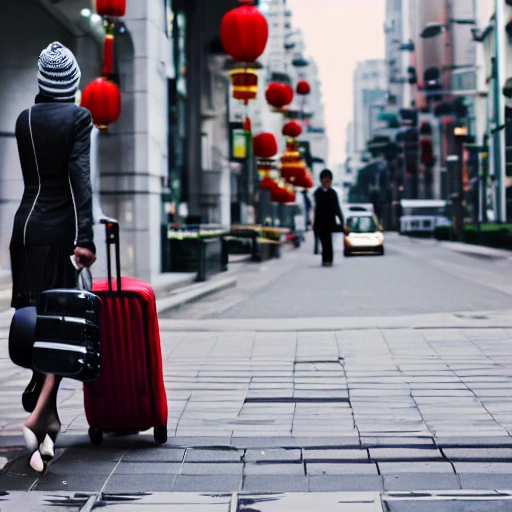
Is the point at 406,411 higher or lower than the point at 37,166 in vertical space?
lower

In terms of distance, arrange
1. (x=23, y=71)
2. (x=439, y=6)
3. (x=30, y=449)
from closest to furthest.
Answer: (x=30, y=449) < (x=23, y=71) < (x=439, y=6)

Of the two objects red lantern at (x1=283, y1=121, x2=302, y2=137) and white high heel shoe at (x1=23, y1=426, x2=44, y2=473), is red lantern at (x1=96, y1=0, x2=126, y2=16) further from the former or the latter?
red lantern at (x1=283, y1=121, x2=302, y2=137)

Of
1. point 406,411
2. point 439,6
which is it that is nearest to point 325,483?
point 406,411

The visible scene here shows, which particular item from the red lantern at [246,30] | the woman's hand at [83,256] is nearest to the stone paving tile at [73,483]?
the woman's hand at [83,256]

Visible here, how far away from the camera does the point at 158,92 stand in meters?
17.1

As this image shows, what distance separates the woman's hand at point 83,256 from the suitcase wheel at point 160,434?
3.07 ft

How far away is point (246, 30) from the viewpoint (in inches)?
555

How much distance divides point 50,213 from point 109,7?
9291mm

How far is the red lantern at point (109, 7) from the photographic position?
1305 centimetres

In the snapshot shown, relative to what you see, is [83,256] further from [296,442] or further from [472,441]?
[472,441]

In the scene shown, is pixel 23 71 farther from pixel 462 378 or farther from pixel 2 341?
pixel 462 378

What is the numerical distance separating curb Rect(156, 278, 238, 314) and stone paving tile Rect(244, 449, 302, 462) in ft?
23.6

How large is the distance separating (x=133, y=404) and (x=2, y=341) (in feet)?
13.1

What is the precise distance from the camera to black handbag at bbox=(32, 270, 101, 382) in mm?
4121
